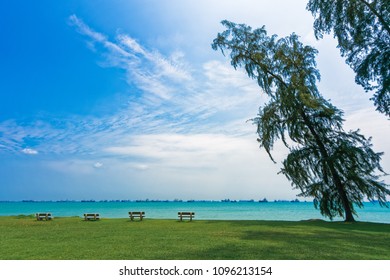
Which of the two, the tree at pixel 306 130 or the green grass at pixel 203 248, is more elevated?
the tree at pixel 306 130

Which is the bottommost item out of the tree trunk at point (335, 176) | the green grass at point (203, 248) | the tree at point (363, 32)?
the green grass at point (203, 248)

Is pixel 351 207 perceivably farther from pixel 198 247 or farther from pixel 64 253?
pixel 64 253

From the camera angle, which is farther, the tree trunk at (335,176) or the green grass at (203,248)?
the tree trunk at (335,176)

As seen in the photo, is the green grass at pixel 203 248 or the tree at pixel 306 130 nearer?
the green grass at pixel 203 248

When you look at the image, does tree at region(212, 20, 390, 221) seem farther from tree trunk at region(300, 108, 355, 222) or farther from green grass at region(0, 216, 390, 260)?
green grass at region(0, 216, 390, 260)

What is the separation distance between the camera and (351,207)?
27.4 metres

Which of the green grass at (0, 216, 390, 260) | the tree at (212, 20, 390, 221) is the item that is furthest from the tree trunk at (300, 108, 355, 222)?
the green grass at (0, 216, 390, 260)

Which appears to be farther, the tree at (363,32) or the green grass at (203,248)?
the tree at (363,32)

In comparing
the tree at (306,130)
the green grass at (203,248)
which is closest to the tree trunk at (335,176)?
the tree at (306,130)

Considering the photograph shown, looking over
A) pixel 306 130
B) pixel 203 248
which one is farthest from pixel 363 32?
pixel 203 248

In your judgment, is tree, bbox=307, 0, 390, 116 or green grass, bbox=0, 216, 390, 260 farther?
tree, bbox=307, 0, 390, 116

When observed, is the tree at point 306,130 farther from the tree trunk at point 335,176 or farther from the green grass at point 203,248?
the green grass at point 203,248

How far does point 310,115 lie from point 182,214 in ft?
43.6
